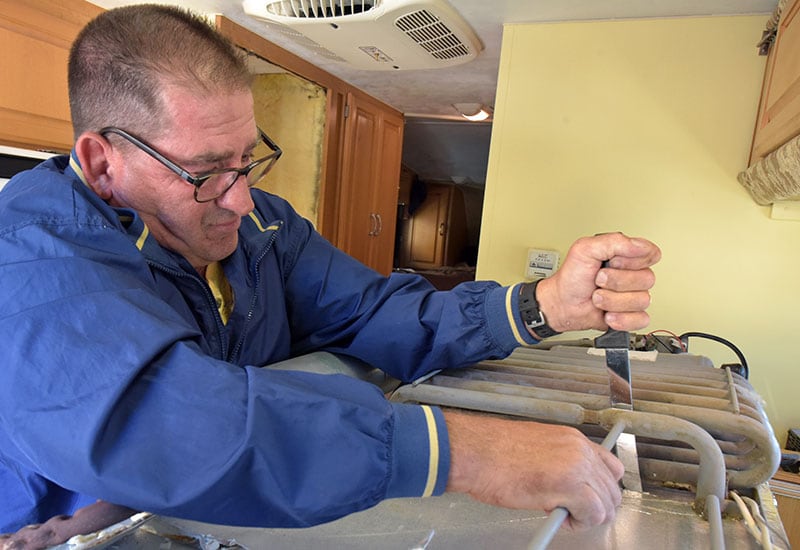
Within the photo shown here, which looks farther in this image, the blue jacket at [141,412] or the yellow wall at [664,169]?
Answer: the yellow wall at [664,169]

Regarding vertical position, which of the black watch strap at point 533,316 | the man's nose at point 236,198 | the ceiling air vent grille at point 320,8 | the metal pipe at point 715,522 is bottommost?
the metal pipe at point 715,522

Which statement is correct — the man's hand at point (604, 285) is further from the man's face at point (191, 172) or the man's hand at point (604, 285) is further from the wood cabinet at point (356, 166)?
the wood cabinet at point (356, 166)

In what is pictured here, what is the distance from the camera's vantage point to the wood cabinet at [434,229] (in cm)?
486

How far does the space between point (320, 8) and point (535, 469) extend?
153 centimetres

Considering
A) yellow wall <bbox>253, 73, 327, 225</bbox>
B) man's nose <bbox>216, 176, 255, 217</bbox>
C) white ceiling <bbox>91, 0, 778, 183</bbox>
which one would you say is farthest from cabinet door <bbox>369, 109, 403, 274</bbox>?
man's nose <bbox>216, 176, 255, 217</bbox>

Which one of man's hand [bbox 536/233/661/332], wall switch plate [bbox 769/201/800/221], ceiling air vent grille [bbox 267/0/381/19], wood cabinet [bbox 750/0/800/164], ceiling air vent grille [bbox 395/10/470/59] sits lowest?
man's hand [bbox 536/233/661/332]

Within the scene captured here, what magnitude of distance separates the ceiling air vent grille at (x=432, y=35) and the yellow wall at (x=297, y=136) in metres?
0.75

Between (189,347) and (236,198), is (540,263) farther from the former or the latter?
(189,347)

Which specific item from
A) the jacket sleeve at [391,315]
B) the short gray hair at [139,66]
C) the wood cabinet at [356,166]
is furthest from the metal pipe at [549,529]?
the wood cabinet at [356,166]

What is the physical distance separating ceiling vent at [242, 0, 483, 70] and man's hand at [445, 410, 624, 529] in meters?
1.34

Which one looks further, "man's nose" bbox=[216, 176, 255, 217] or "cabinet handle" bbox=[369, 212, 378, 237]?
"cabinet handle" bbox=[369, 212, 378, 237]

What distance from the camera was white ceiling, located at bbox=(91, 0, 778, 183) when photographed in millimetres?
1504

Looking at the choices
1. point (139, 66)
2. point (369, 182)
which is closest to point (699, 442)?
point (139, 66)

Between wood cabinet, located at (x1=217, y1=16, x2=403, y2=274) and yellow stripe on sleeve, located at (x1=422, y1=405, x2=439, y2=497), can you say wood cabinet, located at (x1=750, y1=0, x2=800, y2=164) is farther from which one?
wood cabinet, located at (x1=217, y1=16, x2=403, y2=274)
